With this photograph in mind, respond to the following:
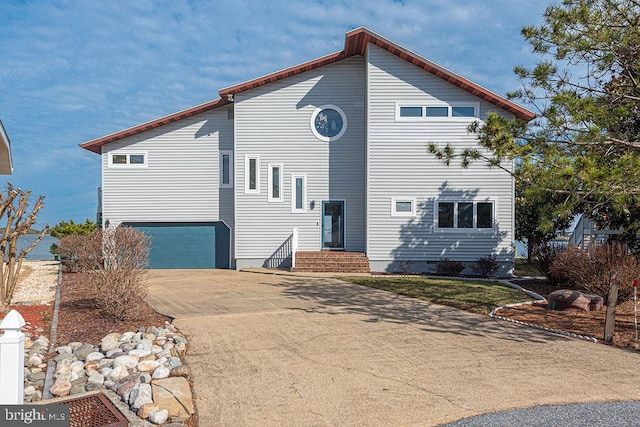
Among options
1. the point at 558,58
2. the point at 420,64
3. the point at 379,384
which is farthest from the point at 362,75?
the point at 379,384

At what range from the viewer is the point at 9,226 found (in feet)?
34.9

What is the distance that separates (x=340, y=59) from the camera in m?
18.0

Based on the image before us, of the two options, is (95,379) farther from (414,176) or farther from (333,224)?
(414,176)

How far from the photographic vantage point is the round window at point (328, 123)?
1806 centimetres

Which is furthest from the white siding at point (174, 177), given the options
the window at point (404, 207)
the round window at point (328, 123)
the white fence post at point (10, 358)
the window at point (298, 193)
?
the white fence post at point (10, 358)

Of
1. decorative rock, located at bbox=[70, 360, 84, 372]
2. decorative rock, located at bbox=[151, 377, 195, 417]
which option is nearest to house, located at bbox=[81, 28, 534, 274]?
decorative rock, located at bbox=[70, 360, 84, 372]

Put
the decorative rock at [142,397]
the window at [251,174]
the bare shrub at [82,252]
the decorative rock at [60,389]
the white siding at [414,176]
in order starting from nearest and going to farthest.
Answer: the decorative rock at [142,397], the decorative rock at [60,389], the bare shrub at [82,252], the white siding at [414,176], the window at [251,174]

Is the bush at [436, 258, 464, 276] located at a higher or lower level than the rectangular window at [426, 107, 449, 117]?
lower

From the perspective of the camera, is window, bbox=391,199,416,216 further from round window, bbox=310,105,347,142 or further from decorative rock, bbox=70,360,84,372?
decorative rock, bbox=70,360,84,372

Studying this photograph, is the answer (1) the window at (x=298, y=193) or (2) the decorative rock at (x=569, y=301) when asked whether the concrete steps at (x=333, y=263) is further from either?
(2) the decorative rock at (x=569, y=301)

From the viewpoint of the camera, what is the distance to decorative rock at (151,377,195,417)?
4.82 m

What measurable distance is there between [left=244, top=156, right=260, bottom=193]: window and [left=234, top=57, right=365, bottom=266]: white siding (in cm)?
15

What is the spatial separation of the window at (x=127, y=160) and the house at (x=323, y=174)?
0.14 feet

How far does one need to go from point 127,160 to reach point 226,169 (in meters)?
3.87
